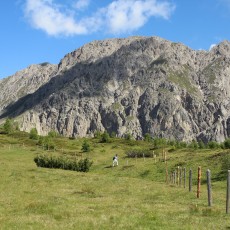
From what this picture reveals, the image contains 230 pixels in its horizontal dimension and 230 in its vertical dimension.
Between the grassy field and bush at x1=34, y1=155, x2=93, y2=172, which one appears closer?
the grassy field

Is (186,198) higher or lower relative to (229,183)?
lower

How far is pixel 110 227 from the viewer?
651 inches

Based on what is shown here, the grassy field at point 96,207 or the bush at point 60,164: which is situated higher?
the bush at point 60,164

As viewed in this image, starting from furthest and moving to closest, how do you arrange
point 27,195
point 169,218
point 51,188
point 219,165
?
point 219,165 < point 51,188 < point 27,195 < point 169,218

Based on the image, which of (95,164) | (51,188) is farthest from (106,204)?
(95,164)

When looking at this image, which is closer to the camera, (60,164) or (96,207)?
(96,207)

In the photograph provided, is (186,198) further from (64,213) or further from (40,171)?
(40,171)

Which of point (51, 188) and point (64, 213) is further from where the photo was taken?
point (51, 188)

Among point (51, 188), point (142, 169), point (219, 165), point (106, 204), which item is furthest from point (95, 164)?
point (106, 204)

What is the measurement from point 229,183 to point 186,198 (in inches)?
345

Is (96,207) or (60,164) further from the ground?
(60,164)

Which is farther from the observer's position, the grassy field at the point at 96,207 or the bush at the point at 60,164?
the bush at the point at 60,164

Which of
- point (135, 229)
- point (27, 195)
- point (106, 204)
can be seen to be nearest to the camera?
point (135, 229)

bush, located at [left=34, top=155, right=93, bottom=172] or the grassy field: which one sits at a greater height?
bush, located at [left=34, top=155, right=93, bottom=172]
